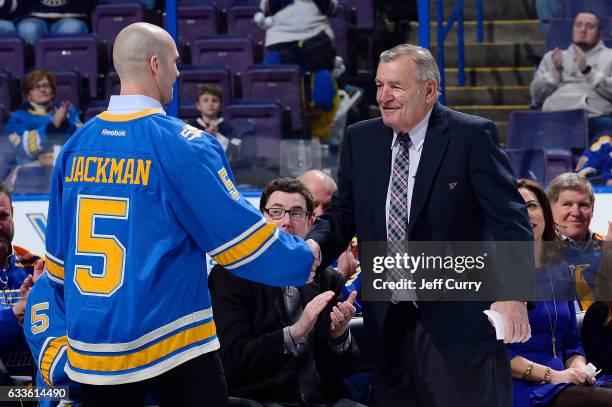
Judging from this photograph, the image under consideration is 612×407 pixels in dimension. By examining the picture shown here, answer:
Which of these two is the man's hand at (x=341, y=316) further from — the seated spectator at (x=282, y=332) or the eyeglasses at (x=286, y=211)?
the eyeglasses at (x=286, y=211)

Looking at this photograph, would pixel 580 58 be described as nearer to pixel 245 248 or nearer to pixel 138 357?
pixel 245 248

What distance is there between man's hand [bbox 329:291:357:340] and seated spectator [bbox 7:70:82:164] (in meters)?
3.47

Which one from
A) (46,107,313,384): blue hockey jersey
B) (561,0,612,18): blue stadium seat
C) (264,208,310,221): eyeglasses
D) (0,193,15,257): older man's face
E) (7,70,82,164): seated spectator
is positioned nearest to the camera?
(46,107,313,384): blue hockey jersey

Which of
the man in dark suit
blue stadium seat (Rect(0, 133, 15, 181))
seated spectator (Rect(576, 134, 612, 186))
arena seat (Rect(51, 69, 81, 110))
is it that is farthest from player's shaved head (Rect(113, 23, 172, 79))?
arena seat (Rect(51, 69, 81, 110))

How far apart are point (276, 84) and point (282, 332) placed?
169 inches

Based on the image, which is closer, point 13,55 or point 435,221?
point 435,221

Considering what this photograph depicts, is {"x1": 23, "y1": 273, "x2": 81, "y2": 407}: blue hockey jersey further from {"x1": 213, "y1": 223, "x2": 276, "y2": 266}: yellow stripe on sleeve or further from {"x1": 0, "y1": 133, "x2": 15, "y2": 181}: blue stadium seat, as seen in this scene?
{"x1": 0, "y1": 133, "x2": 15, "y2": 181}: blue stadium seat

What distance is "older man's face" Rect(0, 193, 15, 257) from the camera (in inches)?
162

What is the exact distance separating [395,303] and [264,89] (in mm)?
4944

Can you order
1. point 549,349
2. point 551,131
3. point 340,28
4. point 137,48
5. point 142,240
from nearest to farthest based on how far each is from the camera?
point 142,240, point 137,48, point 549,349, point 551,131, point 340,28

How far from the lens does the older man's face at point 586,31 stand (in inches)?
298

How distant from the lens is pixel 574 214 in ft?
15.2

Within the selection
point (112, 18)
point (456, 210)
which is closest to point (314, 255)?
point (456, 210)

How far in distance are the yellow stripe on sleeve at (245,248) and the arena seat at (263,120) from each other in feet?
12.1
